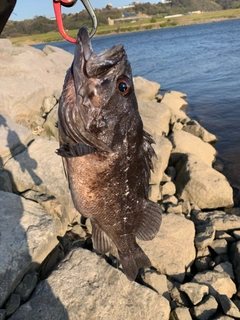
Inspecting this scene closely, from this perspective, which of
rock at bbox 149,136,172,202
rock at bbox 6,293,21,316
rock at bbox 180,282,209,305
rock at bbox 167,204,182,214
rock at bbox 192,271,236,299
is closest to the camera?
rock at bbox 6,293,21,316

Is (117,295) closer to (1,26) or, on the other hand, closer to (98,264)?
(98,264)

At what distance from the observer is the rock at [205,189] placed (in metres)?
6.93

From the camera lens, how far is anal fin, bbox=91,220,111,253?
101 inches

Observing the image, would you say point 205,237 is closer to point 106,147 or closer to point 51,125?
point 106,147

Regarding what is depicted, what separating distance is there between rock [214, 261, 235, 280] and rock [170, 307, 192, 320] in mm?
1085

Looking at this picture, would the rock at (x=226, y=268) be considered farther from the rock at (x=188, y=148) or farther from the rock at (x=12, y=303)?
the rock at (x=188, y=148)

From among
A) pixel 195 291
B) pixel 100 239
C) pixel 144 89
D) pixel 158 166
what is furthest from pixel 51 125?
pixel 144 89

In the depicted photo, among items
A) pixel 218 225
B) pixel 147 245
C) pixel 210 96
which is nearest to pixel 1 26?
pixel 147 245

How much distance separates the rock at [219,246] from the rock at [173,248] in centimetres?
44

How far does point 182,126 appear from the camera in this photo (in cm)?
1115

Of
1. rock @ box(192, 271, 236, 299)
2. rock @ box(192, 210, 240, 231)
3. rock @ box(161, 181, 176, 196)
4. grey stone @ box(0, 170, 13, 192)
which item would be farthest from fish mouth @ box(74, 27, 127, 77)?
rock @ box(161, 181, 176, 196)

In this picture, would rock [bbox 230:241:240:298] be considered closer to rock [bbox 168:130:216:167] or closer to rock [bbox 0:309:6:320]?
rock [bbox 0:309:6:320]

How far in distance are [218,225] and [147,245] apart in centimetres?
180

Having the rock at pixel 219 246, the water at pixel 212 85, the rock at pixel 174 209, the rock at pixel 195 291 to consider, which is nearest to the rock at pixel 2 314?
the rock at pixel 195 291
